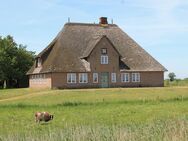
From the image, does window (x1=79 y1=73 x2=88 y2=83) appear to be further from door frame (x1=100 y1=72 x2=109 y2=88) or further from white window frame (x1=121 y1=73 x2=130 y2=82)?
white window frame (x1=121 y1=73 x2=130 y2=82)

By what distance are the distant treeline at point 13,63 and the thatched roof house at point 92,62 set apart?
8.04 meters

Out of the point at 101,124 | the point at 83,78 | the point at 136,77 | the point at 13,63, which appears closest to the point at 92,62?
the point at 83,78

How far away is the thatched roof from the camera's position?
6525cm

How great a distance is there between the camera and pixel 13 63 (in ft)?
262

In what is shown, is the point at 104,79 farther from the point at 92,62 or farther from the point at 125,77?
the point at 125,77

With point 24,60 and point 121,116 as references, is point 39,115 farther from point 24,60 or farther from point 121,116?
point 24,60

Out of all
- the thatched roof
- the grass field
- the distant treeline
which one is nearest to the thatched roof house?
the thatched roof

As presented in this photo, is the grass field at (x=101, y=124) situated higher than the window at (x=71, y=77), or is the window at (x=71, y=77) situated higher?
the window at (x=71, y=77)

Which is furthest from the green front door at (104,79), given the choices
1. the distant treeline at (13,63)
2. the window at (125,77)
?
the distant treeline at (13,63)

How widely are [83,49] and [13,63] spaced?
17.2 meters

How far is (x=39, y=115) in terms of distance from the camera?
23.5 m

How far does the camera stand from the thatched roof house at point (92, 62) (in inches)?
2547

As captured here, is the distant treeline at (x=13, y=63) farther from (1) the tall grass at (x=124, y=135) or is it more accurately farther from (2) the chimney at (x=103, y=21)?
(1) the tall grass at (x=124, y=135)

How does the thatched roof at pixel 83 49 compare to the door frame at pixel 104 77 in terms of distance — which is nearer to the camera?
the thatched roof at pixel 83 49
